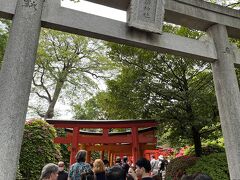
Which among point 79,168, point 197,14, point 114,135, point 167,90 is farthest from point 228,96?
point 114,135

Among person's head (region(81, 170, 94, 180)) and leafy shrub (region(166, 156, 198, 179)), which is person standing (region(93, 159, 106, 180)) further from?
leafy shrub (region(166, 156, 198, 179))

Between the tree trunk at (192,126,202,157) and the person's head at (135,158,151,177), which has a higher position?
the tree trunk at (192,126,202,157)

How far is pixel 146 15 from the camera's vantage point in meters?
4.11

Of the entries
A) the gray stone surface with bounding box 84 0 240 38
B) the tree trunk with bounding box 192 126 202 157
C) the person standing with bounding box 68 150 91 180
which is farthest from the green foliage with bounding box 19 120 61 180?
the gray stone surface with bounding box 84 0 240 38

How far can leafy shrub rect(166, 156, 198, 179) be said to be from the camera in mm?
8258

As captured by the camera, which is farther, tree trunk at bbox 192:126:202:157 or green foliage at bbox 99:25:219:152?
tree trunk at bbox 192:126:202:157

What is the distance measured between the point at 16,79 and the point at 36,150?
545 centimetres

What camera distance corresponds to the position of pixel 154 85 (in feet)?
28.5

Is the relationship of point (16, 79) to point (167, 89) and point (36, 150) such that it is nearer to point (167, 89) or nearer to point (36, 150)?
point (36, 150)

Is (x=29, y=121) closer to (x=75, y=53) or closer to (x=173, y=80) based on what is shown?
(x=173, y=80)

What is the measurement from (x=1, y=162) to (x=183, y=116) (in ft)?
21.7

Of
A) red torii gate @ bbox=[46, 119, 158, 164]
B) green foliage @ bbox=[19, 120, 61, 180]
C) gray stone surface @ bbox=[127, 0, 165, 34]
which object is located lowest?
green foliage @ bbox=[19, 120, 61, 180]

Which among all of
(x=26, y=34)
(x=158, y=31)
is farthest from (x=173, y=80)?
(x=26, y=34)

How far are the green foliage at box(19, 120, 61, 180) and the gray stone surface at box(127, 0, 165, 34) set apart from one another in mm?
5834
